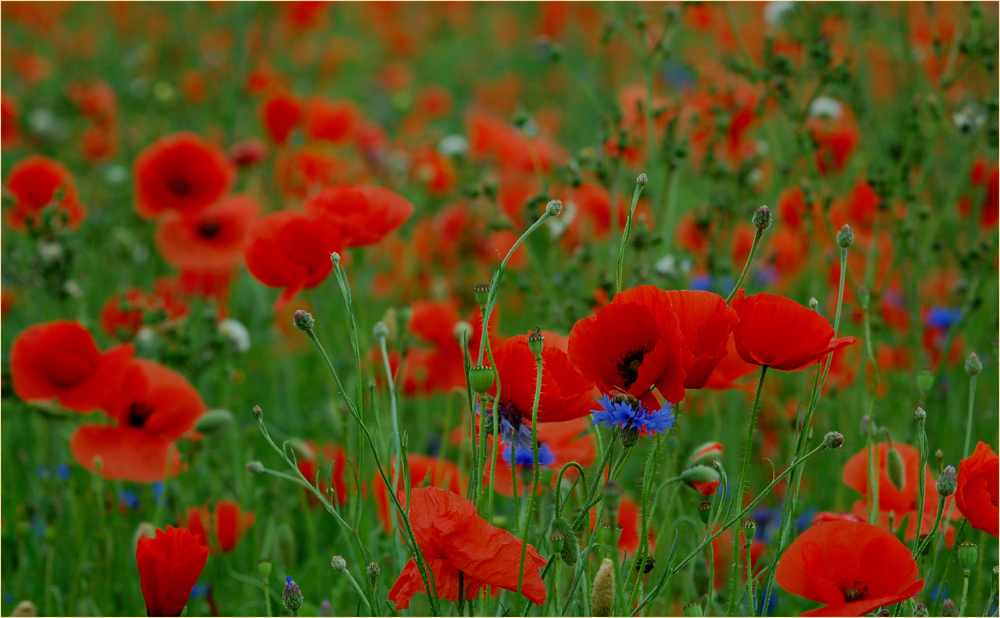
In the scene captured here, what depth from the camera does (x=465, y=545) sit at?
864mm

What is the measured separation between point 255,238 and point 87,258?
1.76 meters

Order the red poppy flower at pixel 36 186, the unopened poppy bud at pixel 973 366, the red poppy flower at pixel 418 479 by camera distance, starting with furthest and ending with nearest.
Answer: the red poppy flower at pixel 36 186 → the red poppy flower at pixel 418 479 → the unopened poppy bud at pixel 973 366

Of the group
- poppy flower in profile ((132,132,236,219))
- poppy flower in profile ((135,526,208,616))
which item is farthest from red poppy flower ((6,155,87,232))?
poppy flower in profile ((135,526,208,616))

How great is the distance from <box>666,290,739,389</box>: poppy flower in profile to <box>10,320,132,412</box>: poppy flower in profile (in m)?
0.97

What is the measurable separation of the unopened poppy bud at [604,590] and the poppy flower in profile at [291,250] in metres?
0.64

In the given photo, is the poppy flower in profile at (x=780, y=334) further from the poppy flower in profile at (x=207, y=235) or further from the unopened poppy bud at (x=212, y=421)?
the poppy flower in profile at (x=207, y=235)

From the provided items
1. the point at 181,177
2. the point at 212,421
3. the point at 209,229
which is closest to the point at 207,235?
the point at 209,229

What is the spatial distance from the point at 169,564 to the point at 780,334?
66cm

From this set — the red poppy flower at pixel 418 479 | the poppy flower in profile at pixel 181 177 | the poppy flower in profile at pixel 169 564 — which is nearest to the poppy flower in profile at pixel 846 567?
the red poppy flower at pixel 418 479

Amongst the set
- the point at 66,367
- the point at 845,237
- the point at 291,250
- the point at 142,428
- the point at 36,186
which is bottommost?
the point at 142,428

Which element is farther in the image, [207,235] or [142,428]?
[207,235]

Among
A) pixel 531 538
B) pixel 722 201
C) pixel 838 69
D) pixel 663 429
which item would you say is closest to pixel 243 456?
pixel 531 538

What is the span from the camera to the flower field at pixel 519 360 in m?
0.94

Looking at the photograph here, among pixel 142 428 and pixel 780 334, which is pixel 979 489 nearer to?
pixel 780 334
